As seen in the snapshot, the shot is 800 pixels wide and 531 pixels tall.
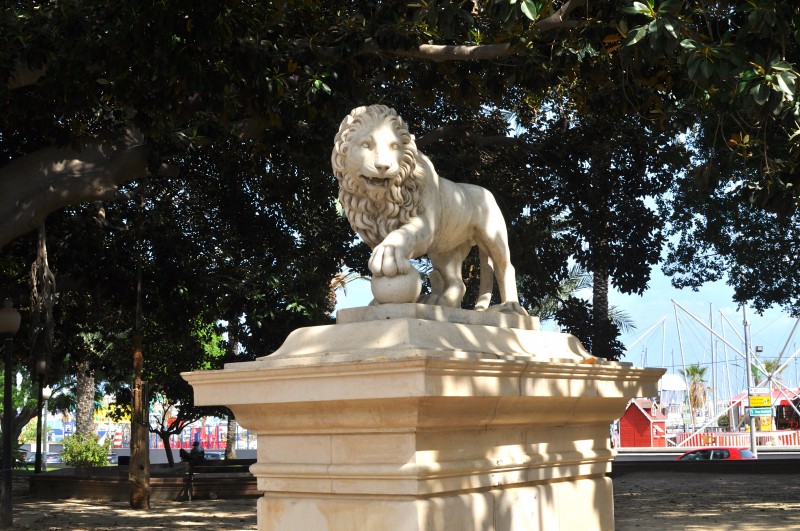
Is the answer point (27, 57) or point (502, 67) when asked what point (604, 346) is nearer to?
point (502, 67)

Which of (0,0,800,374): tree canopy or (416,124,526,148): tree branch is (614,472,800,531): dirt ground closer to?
(0,0,800,374): tree canopy

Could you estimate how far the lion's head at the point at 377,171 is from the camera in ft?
14.0

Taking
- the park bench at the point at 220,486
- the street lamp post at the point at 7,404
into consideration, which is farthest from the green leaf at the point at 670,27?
the park bench at the point at 220,486

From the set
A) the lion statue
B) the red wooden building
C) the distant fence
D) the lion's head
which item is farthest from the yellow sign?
the lion's head

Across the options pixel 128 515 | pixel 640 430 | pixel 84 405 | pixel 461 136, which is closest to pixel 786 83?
pixel 461 136

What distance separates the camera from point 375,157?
426cm

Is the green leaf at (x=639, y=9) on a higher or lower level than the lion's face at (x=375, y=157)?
higher

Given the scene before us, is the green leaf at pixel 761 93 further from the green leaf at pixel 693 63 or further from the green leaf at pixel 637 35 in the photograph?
the green leaf at pixel 637 35

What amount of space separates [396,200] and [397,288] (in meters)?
0.46

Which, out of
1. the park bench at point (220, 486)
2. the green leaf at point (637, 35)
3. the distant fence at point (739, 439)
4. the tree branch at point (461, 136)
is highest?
the tree branch at point (461, 136)

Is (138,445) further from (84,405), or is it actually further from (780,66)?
(84,405)

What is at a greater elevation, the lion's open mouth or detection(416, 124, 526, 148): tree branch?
detection(416, 124, 526, 148): tree branch

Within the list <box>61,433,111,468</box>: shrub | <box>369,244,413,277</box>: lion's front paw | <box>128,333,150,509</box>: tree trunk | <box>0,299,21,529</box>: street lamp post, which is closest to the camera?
<box>369,244,413,277</box>: lion's front paw

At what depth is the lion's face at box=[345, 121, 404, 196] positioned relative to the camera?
13.9ft
